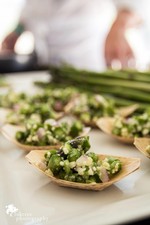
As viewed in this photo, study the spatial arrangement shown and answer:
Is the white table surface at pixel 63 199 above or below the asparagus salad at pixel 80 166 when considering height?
below

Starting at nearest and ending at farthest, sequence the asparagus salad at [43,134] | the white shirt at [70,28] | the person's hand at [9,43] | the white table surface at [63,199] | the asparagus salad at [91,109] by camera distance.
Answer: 1. the white table surface at [63,199]
2. the asparagus salad at [43,134]
3. the asparagus salad at [91,109]
4. the white shirt at [70,28]
5. the person's hand at [9,43]

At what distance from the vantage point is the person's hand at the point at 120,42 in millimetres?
2830

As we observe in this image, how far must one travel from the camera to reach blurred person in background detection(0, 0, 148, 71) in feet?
9.46

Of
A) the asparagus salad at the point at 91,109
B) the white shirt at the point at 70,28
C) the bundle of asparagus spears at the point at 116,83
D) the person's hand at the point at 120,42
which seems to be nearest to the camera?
the asparagus salad at the point at 91,109

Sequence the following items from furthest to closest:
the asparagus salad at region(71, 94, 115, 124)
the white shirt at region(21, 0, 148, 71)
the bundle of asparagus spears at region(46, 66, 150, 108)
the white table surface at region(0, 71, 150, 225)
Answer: the white shirt at region(21, 0, 148, 71) < the bundle of asparagus spears at region(46, 66, 150, 108) < the asparagus salad at region(71, 94, 115, 124) < the white table surface at region(0, 71, 150, 225)

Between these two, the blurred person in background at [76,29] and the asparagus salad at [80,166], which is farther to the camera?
the blurred person in background at [76,29]

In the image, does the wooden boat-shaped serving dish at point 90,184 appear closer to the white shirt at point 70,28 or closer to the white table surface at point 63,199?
the white table surface at point 63,199

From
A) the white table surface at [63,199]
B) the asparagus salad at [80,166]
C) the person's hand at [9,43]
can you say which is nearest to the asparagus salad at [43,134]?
the white table surface at [63,199]

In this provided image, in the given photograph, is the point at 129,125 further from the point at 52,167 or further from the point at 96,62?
the point at 96,62

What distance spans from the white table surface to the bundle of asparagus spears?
0.50 m

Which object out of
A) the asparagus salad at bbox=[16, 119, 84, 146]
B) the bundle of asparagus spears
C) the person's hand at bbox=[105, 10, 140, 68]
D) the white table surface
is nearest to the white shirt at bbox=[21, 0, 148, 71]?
the person's hand at bbox=[105, 10, 140, 68]

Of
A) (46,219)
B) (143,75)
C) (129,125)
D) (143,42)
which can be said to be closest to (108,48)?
(143,42)

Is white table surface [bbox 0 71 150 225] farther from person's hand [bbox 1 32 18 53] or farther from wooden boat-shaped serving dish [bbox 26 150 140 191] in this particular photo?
person's hand [bbox 1 32 18 53]

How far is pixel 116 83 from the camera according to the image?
175 cm
